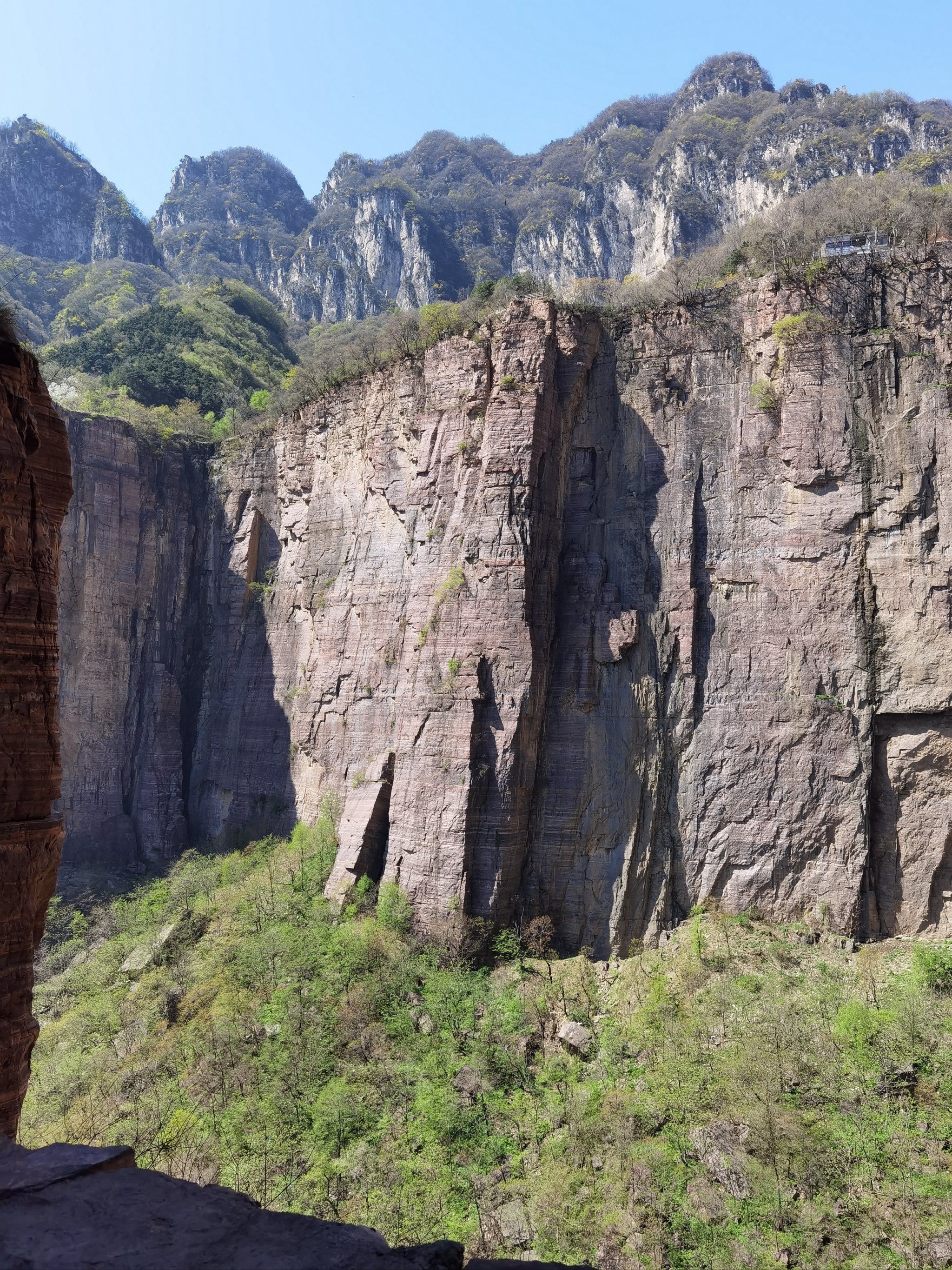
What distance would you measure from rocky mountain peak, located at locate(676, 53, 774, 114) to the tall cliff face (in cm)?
7032

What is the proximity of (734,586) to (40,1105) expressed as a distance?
71.6 ft

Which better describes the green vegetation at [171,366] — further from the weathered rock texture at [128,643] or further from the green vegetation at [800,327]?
the green vegetation at [800,327]

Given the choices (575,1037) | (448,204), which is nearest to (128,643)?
(575,1037)

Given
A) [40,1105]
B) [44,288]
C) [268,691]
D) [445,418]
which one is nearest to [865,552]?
[445,418]

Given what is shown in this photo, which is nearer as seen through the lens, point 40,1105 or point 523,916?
point 40,1105

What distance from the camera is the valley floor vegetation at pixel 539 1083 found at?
43.1 feet

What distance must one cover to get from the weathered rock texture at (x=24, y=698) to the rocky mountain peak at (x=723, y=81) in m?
87.0

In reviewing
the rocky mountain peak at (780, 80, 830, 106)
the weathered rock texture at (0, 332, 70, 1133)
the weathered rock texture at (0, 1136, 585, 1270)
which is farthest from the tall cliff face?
the rocky mountain peak at (780, 80, 830, 106)

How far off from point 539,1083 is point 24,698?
13967 mm

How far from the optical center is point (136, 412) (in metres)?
36.3

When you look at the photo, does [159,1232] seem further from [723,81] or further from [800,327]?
[723,81]

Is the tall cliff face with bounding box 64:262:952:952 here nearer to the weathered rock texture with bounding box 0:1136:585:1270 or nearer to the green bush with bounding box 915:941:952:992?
the green bush with bounding box 915:941:952:992

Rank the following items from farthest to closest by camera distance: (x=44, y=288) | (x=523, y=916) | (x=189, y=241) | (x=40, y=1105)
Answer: (x=189, y=241)
(x=44, y=288)
(x=523, y=916)
(x=40, y=1105)

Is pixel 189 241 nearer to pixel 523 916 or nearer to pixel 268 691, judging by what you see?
pixel 268 691
